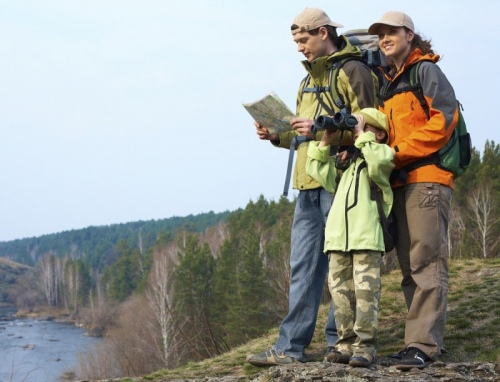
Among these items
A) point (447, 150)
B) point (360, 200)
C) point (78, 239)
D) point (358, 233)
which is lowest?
point (358, 233)

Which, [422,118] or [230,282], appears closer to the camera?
[422,118]

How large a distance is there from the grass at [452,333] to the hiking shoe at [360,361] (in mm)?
844

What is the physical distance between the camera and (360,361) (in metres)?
4.29

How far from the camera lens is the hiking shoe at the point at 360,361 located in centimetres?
429

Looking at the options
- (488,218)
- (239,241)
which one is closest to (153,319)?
(239,241)

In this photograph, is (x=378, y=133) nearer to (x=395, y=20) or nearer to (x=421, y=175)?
(x=421, y=175)

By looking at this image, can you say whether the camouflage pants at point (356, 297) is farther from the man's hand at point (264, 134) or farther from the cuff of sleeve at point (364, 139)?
the man's hand at point (264, 134)

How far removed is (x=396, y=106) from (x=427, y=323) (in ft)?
4.41

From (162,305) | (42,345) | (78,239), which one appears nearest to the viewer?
(162,305)

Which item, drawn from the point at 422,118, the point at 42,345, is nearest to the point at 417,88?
the point at 422,118

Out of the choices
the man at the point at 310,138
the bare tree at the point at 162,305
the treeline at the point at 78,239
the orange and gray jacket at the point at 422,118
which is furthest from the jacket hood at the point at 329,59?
the treeline at the point at 78,239

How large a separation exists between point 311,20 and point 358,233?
1403 mm

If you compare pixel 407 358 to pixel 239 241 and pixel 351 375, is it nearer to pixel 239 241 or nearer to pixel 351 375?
pixel 351 375

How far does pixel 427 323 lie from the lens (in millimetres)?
4406
